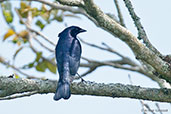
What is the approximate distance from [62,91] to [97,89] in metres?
0.45

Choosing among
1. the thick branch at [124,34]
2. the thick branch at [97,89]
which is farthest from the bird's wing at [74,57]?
the thick branch at [124,34]

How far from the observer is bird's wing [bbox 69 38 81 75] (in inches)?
230

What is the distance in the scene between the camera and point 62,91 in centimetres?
485

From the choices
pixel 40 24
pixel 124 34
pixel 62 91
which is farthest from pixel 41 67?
→ pixel 124 34

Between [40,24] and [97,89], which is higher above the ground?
[40,24]

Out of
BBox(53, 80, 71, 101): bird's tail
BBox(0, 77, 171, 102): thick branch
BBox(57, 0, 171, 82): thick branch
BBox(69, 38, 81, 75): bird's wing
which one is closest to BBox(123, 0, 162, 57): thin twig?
BBox(57, 0, 171, 82): thick branch

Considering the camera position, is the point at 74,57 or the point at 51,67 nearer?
the point at 74,57

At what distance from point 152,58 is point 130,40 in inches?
10.4

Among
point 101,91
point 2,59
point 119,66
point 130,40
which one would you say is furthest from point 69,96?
point 2,59

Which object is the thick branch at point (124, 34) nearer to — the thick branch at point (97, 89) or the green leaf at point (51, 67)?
the thick branch at point (97, 89)

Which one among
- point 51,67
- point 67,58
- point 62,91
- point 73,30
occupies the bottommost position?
point 51,67

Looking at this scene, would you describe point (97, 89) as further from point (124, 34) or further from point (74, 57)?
point (74, 57)

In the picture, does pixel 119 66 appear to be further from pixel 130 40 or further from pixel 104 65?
pixel 130 40

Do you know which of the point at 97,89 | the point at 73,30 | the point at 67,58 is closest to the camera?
the point at 97,89
